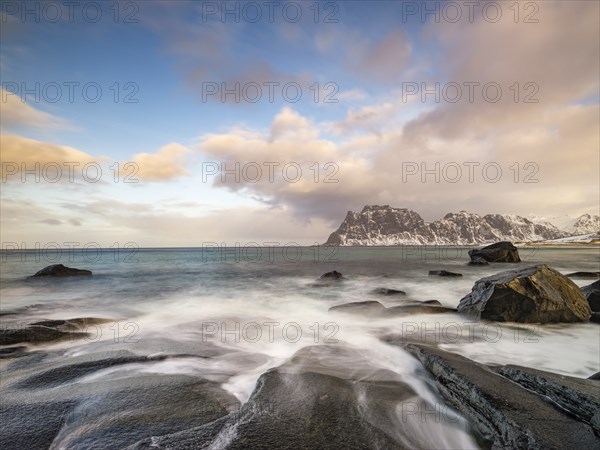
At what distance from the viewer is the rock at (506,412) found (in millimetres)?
3699

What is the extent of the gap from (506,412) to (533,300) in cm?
827

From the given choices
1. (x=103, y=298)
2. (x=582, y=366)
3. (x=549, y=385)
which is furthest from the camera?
(x=103, y=298)

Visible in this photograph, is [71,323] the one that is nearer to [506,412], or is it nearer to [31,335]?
[31,335]

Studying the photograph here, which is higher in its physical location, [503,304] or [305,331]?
[503,304]

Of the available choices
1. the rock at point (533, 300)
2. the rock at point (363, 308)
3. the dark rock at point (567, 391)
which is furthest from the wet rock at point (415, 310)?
the dark rock at point (567, 391)

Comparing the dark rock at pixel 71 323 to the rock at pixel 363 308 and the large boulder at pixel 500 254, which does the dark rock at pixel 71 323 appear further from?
the large boulder at pixel 500 254

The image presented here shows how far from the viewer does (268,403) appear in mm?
4699

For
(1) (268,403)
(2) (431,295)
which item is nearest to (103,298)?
(1) (268,403)

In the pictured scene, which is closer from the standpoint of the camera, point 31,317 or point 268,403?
point 268,403

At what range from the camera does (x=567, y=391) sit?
454cm

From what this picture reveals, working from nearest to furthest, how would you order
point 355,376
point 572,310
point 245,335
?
point 355,376 < point 245,335 < point 572,310

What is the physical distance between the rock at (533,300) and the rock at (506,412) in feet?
20.0

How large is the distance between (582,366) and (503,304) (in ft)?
11.7

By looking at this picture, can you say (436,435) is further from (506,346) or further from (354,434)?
(506,346)
